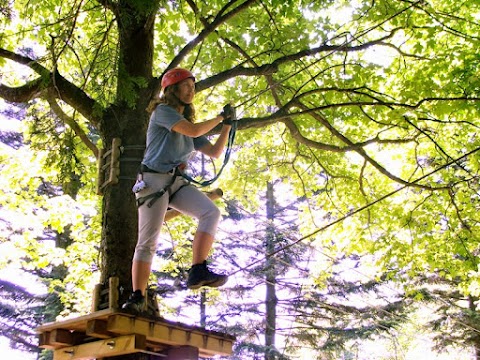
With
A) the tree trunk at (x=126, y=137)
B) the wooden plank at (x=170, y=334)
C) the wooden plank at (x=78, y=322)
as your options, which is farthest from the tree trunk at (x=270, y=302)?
the wooden plank at (x=78, y=322)

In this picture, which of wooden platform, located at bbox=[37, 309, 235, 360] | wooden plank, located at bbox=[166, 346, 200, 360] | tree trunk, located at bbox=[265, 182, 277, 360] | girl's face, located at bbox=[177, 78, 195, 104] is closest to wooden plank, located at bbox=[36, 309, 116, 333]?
wooden platform, located at bbox=[37, 309, 235, 360]

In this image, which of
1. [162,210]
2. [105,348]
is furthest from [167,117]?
[105,348]

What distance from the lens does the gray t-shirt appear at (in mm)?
3537

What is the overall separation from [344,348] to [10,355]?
9595 mm

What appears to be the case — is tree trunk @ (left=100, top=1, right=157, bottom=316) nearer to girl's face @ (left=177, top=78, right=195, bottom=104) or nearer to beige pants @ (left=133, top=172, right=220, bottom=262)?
girl's face @ (left=177, top=78, right=195, bottom=104)

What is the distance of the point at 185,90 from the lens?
3.71 m

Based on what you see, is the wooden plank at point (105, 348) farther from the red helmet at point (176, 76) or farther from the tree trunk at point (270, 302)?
the tree trunk at point (270, 302)

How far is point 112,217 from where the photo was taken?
425cm

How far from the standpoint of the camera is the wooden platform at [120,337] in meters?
3.18

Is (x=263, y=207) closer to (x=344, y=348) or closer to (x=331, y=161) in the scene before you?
(x=344, y=348)

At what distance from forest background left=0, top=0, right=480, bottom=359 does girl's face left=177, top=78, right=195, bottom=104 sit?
0.49 meters

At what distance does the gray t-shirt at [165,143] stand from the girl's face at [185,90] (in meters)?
0.16

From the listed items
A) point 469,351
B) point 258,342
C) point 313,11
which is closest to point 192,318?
point 258,342

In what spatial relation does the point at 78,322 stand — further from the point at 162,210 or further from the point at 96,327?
the point at 162,210
